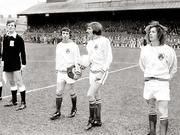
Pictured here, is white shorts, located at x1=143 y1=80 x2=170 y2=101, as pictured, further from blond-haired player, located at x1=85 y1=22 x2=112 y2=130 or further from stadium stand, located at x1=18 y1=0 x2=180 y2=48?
stadium stand, located at x1=18 y1=0 x2=180 y2=48

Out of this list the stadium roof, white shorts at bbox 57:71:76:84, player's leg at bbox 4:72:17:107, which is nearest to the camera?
white shorts at bbox 57:71:76:84

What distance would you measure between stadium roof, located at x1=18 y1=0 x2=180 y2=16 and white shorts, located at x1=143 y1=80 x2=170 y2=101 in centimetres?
3404

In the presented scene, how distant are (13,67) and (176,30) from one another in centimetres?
3237

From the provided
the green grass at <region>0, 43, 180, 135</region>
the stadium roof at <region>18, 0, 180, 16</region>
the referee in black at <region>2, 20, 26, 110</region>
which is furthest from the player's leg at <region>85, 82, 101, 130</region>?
the stadium roof at <region>18, 0, 180, 16</region>

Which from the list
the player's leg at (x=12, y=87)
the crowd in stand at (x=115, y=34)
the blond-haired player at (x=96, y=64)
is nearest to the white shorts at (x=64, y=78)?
the blond-haired player at (x=96, y=64)

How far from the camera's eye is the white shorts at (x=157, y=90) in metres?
4.96

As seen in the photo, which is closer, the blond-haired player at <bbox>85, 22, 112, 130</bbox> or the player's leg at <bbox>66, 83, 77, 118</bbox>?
the blond-haired player at <bbox>85, 22, 112, 130</bbox>

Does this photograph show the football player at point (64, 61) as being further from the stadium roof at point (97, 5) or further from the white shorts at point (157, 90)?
the stadium roof at point (97, 5)

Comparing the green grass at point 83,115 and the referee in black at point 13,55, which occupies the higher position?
the referee in black at point 13,55

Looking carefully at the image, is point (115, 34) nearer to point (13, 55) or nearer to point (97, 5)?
point (97, 5)

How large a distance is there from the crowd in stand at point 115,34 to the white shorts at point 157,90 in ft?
94.3

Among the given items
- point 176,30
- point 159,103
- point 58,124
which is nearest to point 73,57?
point 58,124

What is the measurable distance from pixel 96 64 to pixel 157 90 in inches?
53.0

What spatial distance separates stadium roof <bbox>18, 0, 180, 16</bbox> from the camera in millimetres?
39594
